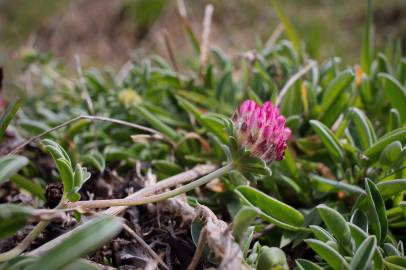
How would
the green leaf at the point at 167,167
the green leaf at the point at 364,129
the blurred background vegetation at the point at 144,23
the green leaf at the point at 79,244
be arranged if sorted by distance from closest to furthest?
the green leaf at the point at 79,244 → the green leaf at the point at 364,129 → the green leaf at the point at 167,167 → the blurred background vegetation at the point at 144,23

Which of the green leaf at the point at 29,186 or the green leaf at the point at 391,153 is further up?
the green leaf at the point at 391,153

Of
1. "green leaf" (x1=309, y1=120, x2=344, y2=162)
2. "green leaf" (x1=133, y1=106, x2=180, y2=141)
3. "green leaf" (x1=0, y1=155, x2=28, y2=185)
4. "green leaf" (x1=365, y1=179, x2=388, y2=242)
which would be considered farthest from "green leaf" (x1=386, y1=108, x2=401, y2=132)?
"green leaf" (x1=0, y1=155, x2=28, y2=185)

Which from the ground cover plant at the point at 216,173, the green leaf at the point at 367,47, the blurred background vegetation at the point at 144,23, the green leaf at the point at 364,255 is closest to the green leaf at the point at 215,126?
the ground cover plant at the point at 216,173

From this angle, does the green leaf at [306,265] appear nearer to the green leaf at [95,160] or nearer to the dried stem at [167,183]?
the dried stem at [167,183]

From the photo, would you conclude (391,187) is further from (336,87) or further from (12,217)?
(12,217)

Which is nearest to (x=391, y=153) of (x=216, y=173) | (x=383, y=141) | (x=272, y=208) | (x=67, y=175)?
(x=383, y=141)

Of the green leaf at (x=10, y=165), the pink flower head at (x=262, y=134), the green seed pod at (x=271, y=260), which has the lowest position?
the green seed pod at (x=271, y=260)
